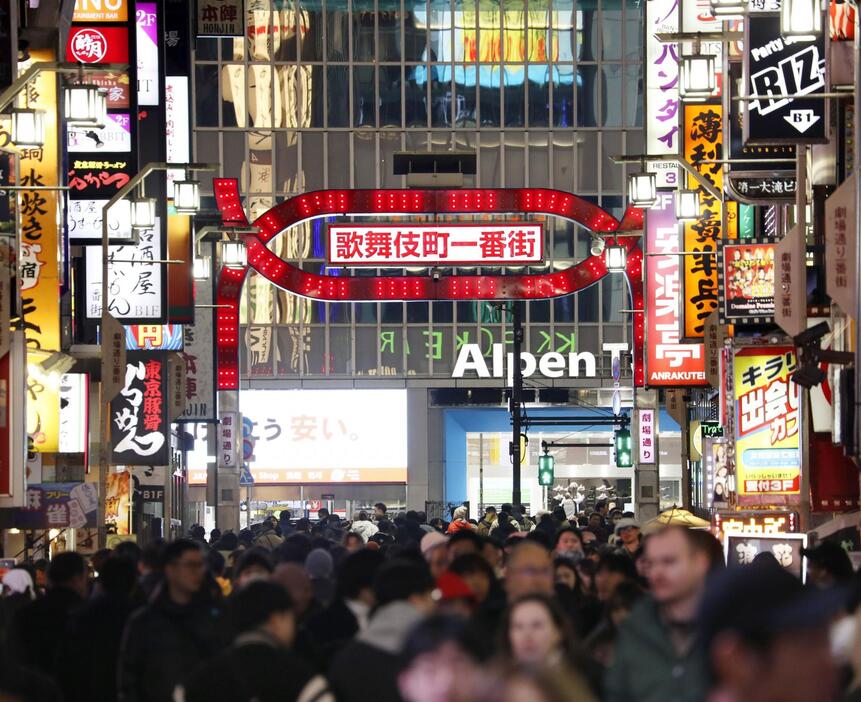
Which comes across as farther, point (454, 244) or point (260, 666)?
point (454, 244)

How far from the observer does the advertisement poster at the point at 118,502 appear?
31016 mm

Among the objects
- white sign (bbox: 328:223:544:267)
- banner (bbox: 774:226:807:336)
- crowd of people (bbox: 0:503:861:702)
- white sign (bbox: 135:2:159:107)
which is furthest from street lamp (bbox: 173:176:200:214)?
crowd of people (bbox: 0:503:861:702)

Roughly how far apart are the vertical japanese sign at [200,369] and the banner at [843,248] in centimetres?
2103

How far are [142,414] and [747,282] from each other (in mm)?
11302

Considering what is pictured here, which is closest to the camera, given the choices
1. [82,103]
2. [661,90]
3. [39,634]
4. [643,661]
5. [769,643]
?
[769,643]

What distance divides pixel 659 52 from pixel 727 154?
27.2ft

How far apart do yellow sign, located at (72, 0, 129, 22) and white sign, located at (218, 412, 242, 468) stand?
12399 millimetres

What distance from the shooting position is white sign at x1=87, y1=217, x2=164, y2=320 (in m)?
29.0

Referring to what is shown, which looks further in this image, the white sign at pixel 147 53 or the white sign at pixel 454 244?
the white sign at pixel 454 244

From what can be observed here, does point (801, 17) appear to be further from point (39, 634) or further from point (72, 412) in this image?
point (72, 412)

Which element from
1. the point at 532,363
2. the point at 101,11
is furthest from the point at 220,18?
the point at 532,363

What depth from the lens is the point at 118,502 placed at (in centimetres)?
3155

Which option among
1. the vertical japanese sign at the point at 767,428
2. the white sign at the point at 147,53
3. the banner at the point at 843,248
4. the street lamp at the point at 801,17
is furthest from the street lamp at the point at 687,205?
Result: the street lamp at the point at 801,17

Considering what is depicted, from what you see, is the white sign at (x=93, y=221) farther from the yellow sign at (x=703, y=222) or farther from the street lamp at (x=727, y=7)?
the street lamp at (x=727, y=7)
